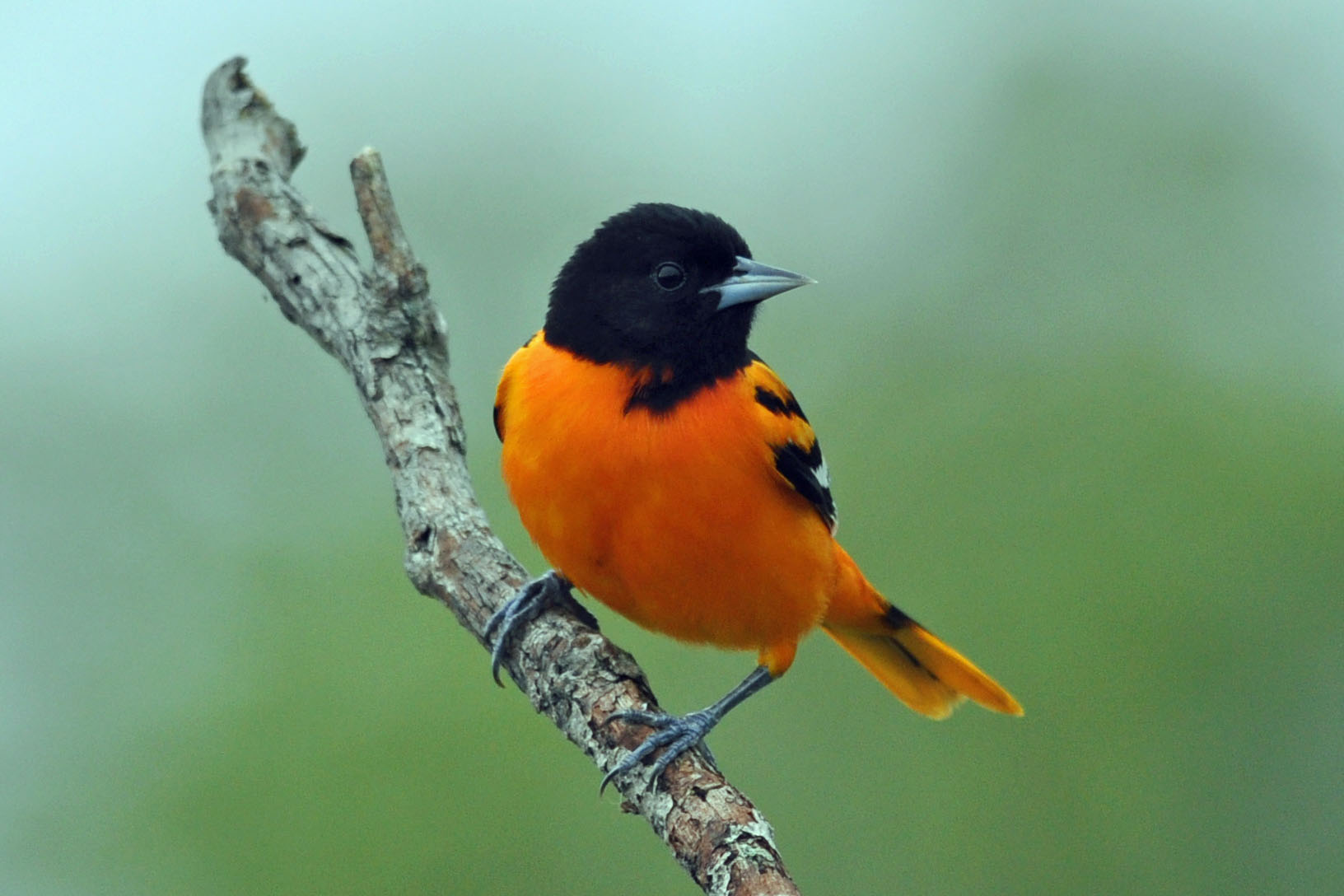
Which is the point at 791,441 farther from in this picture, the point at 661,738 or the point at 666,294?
the point at 661,738

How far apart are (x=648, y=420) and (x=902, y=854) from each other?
2.47 m

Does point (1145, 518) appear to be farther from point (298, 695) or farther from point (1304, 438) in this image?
point (298, 695)

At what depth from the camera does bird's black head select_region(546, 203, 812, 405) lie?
14.4 ft

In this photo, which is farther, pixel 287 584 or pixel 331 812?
pixel 287 584

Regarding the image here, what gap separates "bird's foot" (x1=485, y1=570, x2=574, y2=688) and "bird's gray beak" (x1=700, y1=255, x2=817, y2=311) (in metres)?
1.14

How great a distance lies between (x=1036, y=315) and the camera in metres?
7.08

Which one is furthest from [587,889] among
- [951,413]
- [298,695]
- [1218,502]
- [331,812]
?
[1218,502]

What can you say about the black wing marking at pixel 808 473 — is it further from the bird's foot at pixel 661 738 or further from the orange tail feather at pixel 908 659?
the bird's foot at pixel 661 738

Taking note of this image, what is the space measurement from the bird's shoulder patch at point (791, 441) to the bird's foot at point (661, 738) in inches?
40.3

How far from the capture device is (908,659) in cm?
575

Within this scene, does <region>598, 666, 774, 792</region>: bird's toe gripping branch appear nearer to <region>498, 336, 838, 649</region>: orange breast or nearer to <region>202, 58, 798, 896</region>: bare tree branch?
<region>202, 58, 798, 896</region>: bare tree branch

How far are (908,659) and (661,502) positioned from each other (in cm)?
211

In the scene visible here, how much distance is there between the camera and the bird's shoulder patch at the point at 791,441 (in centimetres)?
441

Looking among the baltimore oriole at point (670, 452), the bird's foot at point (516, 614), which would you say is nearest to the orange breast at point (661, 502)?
the baltimore oriole at point (670, 452)
